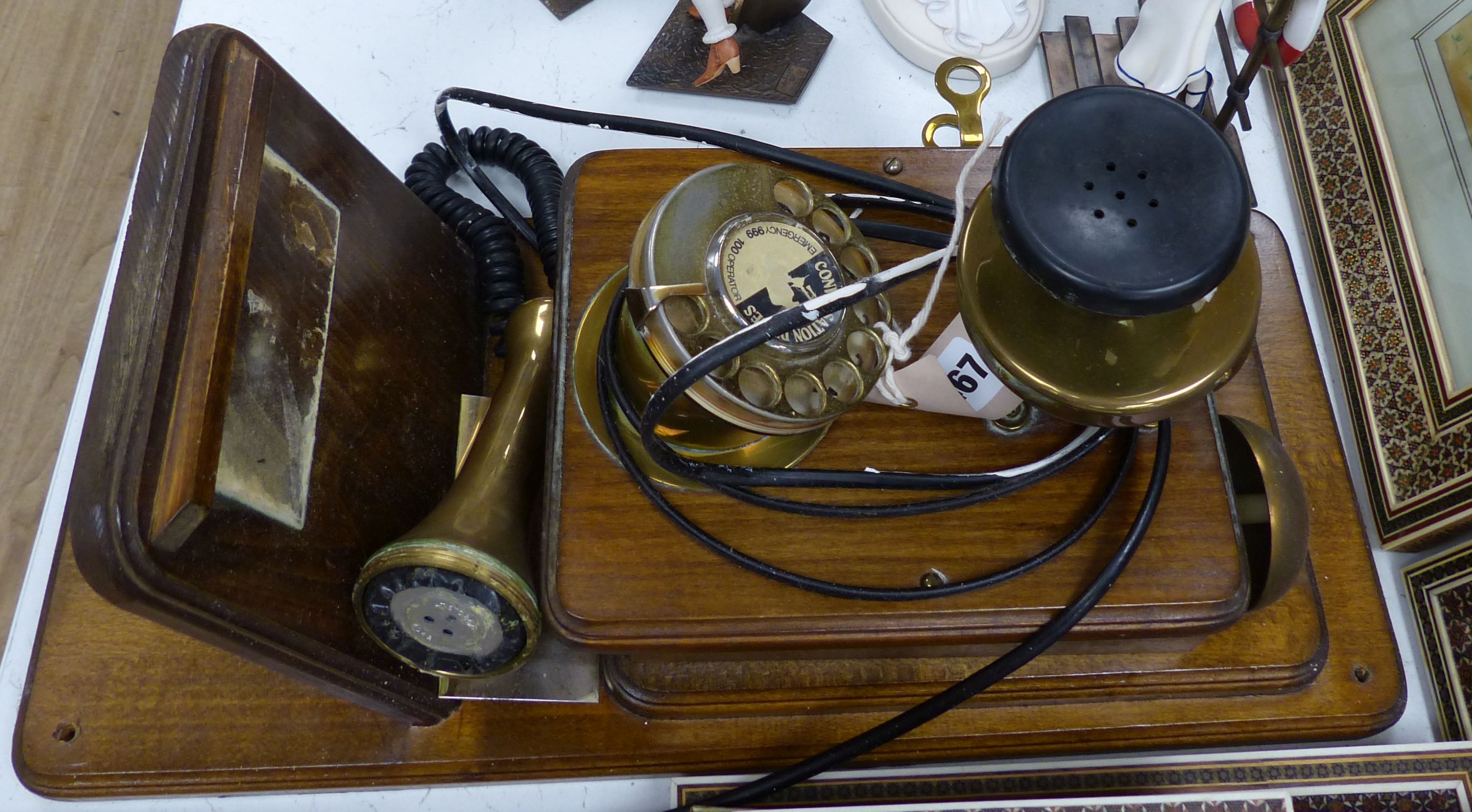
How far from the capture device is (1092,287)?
423 mm

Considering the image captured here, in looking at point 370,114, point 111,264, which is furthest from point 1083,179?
point 111,264

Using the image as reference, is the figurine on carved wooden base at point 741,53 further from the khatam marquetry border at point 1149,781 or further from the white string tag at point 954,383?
the khatam marquetry border at point 1149,781

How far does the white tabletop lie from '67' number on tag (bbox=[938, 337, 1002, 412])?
485mm

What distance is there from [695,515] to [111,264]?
84cm

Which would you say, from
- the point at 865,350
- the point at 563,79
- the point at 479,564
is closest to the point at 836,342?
the point at 865,350

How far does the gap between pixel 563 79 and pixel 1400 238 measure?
32.6 inches

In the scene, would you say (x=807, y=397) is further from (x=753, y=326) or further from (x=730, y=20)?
(x=730, y=20)

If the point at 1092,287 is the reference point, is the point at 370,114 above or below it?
above

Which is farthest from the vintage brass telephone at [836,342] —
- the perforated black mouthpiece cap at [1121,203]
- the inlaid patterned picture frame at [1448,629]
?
the inlaid patterned picture frame at [1448,629]

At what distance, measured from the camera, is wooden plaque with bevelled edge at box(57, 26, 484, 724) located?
536 millimetres

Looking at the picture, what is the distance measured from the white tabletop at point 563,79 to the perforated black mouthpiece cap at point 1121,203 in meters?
0.65

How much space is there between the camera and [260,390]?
0.62 meters

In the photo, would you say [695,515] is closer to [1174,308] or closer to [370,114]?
[1174,308]

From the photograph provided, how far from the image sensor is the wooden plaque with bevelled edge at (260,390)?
1.76 feet
